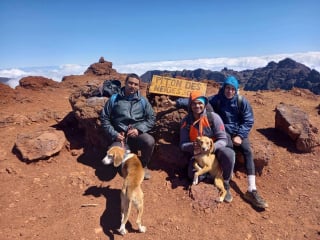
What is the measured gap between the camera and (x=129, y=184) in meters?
4.37

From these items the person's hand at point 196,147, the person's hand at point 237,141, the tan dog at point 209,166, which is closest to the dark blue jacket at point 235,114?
the person's hand at point 237,141

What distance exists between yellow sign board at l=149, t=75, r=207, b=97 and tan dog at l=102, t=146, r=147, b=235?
2502mm

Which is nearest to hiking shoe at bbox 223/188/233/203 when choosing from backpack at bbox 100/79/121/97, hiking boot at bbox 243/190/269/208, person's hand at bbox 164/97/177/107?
hiking boot at bbox 243/190/269/208

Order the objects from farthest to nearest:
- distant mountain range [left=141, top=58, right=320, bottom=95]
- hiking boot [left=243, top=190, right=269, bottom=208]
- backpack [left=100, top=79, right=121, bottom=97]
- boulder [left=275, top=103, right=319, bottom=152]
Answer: distant mountain range [left=141, top=58, right=320, bottom=95], backpack [left=100, top=79, right=121, bottom=97], boulder [left=275, top=103, right=319, bottom=152], hiking boot [left=243, top=190, right=269, bottom=208]

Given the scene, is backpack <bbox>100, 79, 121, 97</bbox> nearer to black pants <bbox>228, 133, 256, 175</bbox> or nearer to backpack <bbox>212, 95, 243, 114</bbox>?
backpack <bbox>212, 95, 243, 114</bbox>

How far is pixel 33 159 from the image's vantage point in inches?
252

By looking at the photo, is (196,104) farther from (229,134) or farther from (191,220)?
(191,220)

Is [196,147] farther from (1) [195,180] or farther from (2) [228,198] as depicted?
(2) [228,198]

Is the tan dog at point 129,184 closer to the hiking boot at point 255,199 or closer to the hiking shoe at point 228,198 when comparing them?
the hiking shoe at point 228,198

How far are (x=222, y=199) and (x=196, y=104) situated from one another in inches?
80.6

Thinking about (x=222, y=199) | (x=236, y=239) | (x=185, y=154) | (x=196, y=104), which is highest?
(x=196, y=104)

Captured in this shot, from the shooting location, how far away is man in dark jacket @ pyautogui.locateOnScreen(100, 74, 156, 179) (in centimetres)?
571

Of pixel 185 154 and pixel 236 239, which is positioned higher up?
pixel 185 154

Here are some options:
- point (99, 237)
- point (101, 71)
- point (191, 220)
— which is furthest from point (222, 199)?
point (101, 71)
